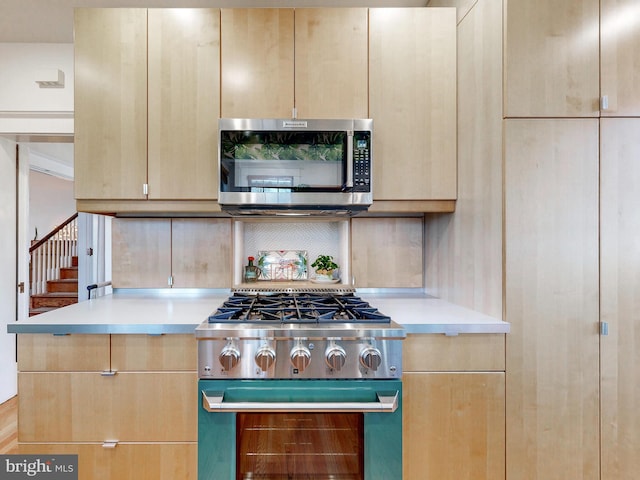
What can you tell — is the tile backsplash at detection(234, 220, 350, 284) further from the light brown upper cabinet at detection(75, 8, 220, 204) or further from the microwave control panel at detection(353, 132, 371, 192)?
the light brown upper cabinet at detection(75, 8, 220, 204)

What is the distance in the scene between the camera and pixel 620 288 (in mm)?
1500

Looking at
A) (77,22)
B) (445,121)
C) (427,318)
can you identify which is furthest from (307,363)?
(77,22)

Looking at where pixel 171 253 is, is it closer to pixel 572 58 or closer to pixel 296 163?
pixel 296 163

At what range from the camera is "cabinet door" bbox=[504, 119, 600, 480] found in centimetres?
149

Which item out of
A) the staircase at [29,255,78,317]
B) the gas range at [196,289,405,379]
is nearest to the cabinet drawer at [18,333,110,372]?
the gas range at [196,289,405,379]

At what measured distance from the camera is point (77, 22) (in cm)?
188

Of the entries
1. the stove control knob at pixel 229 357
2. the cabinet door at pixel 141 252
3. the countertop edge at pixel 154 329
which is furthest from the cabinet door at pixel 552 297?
the cabinet door at pixel 141 252

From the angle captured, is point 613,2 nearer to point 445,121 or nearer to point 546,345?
point 445,121

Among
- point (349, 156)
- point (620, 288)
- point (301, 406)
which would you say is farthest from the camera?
point (349, 156)

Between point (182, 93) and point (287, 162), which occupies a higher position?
point (182, 93)

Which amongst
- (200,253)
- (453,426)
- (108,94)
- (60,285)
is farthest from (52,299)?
(453,426)

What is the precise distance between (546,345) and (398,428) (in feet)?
2.23

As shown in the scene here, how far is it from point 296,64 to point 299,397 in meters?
1.56

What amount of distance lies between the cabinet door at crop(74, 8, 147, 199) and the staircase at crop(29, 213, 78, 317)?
4.20m
